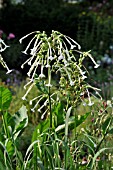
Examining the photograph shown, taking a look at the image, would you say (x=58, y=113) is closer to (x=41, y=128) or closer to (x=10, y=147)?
(x=41, y=128)

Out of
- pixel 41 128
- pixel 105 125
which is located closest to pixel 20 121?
pixel 41 128

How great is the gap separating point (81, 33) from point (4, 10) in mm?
1701

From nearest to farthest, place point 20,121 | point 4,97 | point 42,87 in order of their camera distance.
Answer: point 42,87 → point 4,97 → point 20,121

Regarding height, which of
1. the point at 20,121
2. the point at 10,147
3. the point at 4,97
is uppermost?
the point at 4,97

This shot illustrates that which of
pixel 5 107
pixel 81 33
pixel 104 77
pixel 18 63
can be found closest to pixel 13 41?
pixel 18 63

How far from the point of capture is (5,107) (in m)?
2.63

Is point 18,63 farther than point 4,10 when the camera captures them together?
No

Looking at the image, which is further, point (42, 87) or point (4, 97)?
point (4, 97)

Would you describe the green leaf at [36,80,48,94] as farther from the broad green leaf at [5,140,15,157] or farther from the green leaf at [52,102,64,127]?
the broad green leaf at [5,140,15,157]

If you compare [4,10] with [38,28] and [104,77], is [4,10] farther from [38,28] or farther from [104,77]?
[104,77]

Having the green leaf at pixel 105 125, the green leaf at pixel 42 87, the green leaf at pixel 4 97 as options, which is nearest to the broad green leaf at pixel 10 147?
the green leaf at pixel 4 97

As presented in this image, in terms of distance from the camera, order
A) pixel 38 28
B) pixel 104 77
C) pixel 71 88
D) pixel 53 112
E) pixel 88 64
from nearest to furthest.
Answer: pixel 71 88, pixel 53 112, pixel 104 77, pixel 88 64, pixel 38 28

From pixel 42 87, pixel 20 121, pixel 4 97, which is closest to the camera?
pixel 42 87

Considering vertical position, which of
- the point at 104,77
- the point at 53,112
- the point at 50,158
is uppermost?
the point at 53,112
